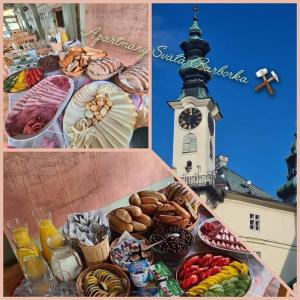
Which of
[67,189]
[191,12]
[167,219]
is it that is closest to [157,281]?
[167,219]

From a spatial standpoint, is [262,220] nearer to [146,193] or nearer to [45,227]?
[146,193]

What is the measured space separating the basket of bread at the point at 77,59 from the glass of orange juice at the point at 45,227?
2486 millimetres

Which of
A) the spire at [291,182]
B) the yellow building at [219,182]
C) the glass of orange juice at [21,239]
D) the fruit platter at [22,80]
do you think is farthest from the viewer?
the fruit platter at [22,80]

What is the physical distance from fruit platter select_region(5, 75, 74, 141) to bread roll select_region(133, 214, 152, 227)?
220 centimetres

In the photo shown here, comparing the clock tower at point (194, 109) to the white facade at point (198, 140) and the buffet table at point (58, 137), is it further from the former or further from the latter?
the buffet table at point (58, 137)

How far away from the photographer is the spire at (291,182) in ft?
57.6

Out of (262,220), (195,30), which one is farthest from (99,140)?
(262,220)

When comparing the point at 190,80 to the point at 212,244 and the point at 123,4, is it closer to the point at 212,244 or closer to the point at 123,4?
the point at 123,4

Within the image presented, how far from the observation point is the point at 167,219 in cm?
1709

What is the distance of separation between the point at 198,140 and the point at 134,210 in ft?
5.65

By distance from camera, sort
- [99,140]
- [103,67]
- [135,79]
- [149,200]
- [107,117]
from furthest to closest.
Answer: [103,67] < [135,79] < [107,117] < [99,140] < [149,200]

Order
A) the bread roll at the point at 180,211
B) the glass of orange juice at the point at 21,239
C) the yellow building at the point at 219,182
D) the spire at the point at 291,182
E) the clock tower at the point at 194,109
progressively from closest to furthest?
the glass of orange juice at the point at 21,239 → the bread roll at the point at 180,211 → the yellow building at the point at 219,182 → the spire at the point at 291,182 → the clock tower at the point at 194,109

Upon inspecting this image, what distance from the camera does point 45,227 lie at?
17.0m

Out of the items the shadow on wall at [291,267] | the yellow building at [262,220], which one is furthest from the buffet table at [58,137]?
the shadow on wall at [291,267]
